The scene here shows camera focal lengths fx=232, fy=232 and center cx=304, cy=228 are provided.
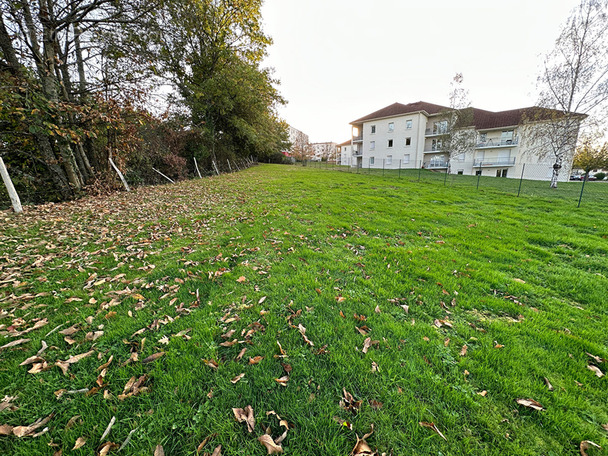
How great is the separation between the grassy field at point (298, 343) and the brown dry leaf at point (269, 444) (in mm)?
Result: 44

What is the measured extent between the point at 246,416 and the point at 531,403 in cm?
214

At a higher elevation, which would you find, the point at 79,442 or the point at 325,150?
the point at 325,150

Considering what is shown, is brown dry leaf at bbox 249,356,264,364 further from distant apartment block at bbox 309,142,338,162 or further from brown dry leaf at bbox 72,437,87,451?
distant apartment block at bbox 309,142,338,162

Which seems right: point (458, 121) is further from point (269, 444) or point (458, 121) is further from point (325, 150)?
point (325, 150)

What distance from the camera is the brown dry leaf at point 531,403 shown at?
1.72 metres

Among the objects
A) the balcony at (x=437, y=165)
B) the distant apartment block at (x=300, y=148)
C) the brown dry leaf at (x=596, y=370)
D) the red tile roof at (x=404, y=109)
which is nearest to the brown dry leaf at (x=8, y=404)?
the brown dry leaf at (x=596, y=370)

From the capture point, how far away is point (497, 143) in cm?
2869

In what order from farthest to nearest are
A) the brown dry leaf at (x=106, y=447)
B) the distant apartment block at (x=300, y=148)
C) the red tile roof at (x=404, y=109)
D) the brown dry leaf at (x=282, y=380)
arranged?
the distant apartment block at (x=300, y=148)
the red tile roof at (x=404, y=109)
the brown dry leaf at (x=282, y=380)
the brown dry leaf at (x=106, y=447)

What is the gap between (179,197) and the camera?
882 centimetres

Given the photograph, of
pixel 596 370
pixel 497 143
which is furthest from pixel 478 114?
pixel 596 370

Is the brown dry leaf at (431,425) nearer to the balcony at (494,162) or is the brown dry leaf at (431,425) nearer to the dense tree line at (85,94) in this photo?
the dense tree line at (85,94)

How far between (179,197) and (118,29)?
660 cm

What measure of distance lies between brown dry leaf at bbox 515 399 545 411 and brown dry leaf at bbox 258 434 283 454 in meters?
1.82

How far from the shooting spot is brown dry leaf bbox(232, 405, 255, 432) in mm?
1603
